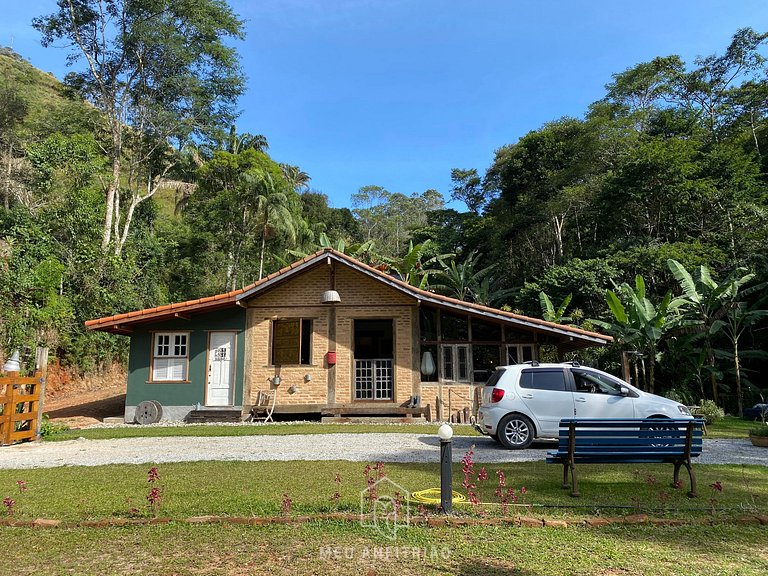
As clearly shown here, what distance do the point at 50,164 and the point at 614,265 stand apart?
28.6 m

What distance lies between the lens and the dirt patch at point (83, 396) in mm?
16875

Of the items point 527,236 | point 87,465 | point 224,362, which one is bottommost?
point 87,465

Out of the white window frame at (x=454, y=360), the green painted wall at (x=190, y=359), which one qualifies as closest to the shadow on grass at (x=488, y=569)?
the white window frame at (x=454, y=360)

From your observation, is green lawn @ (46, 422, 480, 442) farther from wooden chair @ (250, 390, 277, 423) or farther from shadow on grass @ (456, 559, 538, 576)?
shadow on grass @ (456, 559, 538, 576)

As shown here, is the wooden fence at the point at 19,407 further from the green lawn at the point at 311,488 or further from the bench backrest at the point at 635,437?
the bench backrest at the point at 635,437

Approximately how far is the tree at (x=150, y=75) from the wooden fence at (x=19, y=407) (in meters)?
16.3

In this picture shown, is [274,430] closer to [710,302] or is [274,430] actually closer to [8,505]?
[8,505]

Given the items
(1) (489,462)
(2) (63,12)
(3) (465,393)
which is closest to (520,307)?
(3) (465,393)

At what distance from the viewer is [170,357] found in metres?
15.9

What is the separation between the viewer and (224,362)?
627 inches

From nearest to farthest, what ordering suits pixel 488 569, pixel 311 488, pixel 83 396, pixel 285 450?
pixel 488 569 < pixel 311 488 < pixel 285 450 < pixel 83 396

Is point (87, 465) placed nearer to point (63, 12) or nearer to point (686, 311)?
point (686, 311)

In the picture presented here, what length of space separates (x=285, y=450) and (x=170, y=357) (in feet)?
26.6
